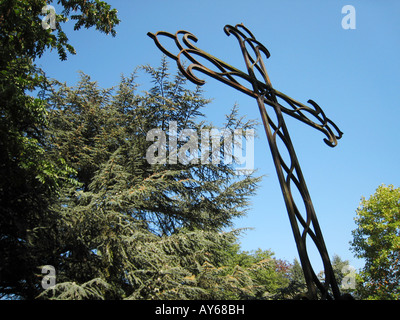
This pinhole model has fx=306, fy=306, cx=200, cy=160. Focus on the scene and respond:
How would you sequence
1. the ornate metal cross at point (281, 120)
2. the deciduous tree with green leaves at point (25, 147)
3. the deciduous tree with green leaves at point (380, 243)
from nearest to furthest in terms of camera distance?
the ornate metal cross at point (281, 120) < the deciduous tree with green leaves at point (25, 147) < the deciduous tree with green leaves at point (380, 243)

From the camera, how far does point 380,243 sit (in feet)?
48.6

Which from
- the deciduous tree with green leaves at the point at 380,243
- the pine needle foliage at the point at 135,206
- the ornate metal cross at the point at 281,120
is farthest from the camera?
the deciduous tree with green leaves at the point at 380,243

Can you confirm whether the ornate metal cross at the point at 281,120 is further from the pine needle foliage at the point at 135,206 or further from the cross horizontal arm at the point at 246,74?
the pine needle foliage at the point at 135,206

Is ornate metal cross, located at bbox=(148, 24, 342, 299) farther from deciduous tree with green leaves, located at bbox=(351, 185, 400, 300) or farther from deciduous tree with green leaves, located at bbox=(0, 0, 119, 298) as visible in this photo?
deciduous tree with green leaves, located at bbox=(351, 185, 400, 300)

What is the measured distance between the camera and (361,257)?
51.3 feet

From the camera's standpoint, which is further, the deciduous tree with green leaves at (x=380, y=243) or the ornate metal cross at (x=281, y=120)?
the deciduous tree with green leaves at (x=380, y=243)

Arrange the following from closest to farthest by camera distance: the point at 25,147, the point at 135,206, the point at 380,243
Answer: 1. the point at 25,147
2. the point at 135,206
3. the point at 380,243

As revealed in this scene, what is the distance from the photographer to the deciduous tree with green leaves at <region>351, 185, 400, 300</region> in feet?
46.4

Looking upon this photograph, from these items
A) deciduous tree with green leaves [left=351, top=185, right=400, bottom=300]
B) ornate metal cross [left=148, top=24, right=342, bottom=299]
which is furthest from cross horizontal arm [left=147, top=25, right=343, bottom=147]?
deciduous tree with green leaves [left=351, top=185, right=400, bottom=300]

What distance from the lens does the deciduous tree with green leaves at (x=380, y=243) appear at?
14156 mm

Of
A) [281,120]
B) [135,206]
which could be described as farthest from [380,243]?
[281,120]

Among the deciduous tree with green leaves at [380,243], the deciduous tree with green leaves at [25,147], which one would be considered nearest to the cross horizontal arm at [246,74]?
the deciduous tree with green leaves at [25,147]

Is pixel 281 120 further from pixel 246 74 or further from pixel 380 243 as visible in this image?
pixel 380 243
